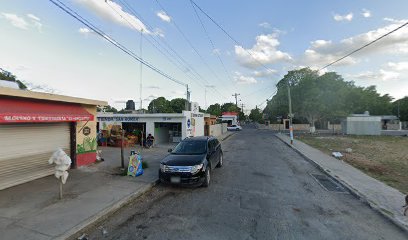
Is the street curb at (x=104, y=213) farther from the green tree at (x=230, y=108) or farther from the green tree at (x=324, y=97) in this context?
the green tree at (x=230, y=108)

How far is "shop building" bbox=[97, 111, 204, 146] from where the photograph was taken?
22.0 m

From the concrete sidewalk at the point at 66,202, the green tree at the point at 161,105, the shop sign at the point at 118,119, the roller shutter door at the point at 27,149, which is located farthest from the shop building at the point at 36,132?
the green tree at the point at 161,105

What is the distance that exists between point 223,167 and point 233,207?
5713 mm

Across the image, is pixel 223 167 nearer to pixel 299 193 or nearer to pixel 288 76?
pixel 299 193

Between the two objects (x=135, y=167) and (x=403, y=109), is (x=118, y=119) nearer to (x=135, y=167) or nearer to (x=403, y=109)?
(x=135, y=167)

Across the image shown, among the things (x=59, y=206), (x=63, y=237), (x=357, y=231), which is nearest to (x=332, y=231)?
(x=357, y=231)

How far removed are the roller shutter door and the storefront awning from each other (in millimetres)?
827

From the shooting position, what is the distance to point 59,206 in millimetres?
6762

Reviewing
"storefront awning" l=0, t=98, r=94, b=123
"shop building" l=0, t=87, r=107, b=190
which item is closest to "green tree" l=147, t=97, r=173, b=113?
"shop building" l=0, t=87, r=107, b=190

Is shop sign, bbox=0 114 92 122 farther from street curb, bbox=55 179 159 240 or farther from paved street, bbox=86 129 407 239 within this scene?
paved street, bbox=86 129 407 239

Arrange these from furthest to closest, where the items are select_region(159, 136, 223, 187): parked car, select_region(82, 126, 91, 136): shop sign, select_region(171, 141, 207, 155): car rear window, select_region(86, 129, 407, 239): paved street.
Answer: select_region(82, 126, 91, 136): shop sign < select_region(171, 141, 207, 155): car rear window < select_region(159, 136, 223, 187): parked car < select_region(86, 129, 407, 239): paved street

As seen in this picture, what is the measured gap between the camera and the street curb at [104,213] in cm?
528

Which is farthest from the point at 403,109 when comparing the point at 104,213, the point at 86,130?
the point at 104,213

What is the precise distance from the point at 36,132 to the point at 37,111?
1.23 m
